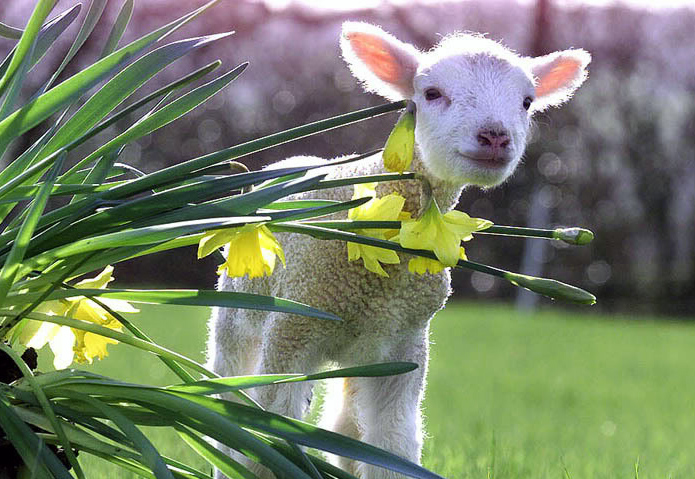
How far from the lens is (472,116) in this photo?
7.14 feet

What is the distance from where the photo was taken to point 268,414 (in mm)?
1632

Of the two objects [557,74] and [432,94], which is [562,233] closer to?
[432,94]

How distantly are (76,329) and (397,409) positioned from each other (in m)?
0.97

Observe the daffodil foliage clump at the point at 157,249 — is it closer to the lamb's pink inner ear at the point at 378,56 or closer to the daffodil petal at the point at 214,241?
the daffodil petal at the point at 214,241

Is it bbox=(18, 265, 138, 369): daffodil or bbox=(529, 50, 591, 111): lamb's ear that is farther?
bbox=(529, 50, 591, 111): lamb's ear

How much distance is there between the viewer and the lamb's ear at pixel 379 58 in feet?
7.97

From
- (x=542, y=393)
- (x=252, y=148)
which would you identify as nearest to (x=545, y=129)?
(x=542, y=393)

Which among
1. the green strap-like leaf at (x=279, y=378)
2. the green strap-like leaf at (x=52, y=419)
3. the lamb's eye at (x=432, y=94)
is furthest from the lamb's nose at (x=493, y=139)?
the green strap-like leaf at (x=52, y=419)

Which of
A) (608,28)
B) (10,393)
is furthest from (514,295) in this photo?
(10,393)

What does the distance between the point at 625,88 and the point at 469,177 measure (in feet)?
52.1

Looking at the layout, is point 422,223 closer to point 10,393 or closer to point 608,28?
point 10,393

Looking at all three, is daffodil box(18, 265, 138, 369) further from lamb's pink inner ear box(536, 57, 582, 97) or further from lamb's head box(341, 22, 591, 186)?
lamb's pink inner ear box(536, 57, 582, 97)

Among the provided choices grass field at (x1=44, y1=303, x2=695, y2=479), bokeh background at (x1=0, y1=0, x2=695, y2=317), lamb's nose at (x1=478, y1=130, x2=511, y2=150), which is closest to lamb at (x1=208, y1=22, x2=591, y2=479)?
lamb's nose at (x1=478, y1=130, x2=511, y2=150)

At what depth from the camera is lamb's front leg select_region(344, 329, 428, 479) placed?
2.55 meters
